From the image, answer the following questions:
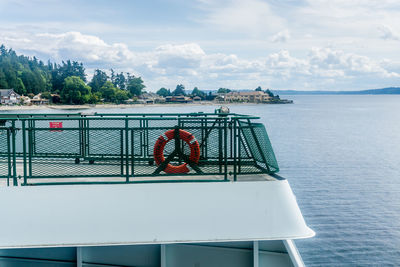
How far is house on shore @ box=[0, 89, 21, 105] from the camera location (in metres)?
134

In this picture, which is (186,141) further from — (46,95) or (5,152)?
(46,95)

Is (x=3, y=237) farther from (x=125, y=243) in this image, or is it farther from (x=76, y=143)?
(x=76, y=143)

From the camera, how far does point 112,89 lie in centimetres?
16688

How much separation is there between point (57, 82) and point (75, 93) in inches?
1190

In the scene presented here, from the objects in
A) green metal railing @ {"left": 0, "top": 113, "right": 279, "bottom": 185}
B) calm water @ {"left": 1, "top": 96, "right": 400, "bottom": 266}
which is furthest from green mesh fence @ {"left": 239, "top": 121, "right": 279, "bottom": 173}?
calm water @ {"left": 1, "top": 96, "right": 400, "bottom": 266}

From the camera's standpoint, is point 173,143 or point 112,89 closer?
point 173,143

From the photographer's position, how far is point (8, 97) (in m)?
137

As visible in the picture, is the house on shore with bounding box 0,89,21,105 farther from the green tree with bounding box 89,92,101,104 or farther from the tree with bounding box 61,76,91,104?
the green tree with bounding box 89,92,101,104

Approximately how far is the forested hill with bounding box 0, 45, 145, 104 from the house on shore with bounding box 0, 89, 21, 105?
7.21 meters

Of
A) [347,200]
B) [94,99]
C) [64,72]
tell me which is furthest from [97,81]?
[347,200]

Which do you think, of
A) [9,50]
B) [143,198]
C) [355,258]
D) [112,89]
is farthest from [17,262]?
[9,50]

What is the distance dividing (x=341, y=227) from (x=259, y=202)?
16.9 metres

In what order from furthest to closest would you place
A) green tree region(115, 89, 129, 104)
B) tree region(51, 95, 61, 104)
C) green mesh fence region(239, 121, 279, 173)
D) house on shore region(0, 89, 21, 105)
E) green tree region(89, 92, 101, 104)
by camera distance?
1. green tree region(115, 89, 129, 104)
2. tree region(51, 95, 61, 104)
3. green tree region(89, 92, 101, 104)
4. house on shore region(0, 89, 21, 105)
5. green mesh fence region(239, 121, 279, 173)

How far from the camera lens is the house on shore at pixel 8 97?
13350 centimetres
